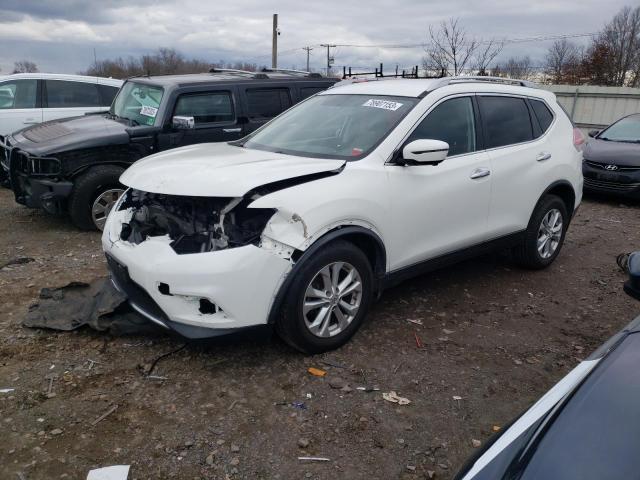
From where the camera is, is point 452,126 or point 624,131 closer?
point 452,126

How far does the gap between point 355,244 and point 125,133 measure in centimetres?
382

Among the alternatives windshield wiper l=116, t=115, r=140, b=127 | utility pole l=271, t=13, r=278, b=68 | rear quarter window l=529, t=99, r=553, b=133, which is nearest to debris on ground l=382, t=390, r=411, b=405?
rear quarter window l=529, t=99, r=553, b=133

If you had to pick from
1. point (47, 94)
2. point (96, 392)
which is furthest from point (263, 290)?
point (47, 94)

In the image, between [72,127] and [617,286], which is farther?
[72,127]

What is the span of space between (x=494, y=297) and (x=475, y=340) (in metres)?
0.95

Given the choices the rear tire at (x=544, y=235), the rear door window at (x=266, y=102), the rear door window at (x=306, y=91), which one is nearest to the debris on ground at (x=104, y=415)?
the rear tire at (x=544, y=235)

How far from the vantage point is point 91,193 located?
616cm

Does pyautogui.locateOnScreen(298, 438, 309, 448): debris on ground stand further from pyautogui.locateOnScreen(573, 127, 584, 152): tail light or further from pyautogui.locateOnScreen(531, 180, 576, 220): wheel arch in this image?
pyautogui.locateOnScreen(573, 127, 584, 152): tail light

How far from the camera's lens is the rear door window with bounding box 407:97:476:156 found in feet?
13.2

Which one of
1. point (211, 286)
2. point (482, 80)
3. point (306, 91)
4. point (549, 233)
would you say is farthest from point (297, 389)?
point (306, 91)

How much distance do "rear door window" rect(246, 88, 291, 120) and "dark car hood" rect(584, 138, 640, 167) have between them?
219 inches

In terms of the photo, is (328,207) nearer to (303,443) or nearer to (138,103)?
(303,443)

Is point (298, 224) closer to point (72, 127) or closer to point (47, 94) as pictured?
point (72, 127)

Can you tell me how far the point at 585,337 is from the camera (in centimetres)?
409
